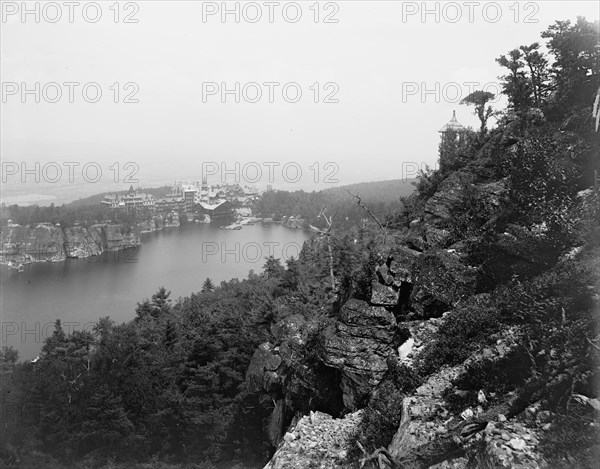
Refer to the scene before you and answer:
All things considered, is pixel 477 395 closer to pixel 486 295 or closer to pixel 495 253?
pixel 486 295

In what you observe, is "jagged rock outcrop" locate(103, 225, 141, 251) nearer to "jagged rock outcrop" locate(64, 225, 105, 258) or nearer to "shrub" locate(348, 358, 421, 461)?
"jagged rock outcrop" locate(64, 225, 105, 258)

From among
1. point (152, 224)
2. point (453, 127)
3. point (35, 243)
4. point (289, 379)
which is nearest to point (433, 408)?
point (289, 379)

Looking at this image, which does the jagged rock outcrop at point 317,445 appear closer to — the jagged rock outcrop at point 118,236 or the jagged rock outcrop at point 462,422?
the jagged rock outcrop at point 462,422

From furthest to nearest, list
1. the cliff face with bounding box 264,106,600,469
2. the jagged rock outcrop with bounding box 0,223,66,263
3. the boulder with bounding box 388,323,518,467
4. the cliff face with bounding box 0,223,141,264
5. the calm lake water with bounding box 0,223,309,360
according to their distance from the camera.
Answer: the cliff face with bounding box 0,223,141,264 < the jagged rock outcrop with bounding box 0,223,66,263 < the calm lake water with bounding box 0,223,309,360 < the boulder with bounding box 388,323,518,467 < the cliff face with bounding box 264,106,600,469

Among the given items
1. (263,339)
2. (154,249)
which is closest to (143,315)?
(263,339)

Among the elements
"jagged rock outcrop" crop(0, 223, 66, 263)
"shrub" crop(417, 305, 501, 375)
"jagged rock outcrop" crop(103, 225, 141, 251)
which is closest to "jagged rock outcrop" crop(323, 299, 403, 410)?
"shrub" crop(417, 305, 501, 375)

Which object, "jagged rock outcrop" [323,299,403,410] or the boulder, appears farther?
"jagged rock outcrop" [323,299,403,410]

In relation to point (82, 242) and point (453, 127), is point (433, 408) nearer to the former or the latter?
point (453, 127)
